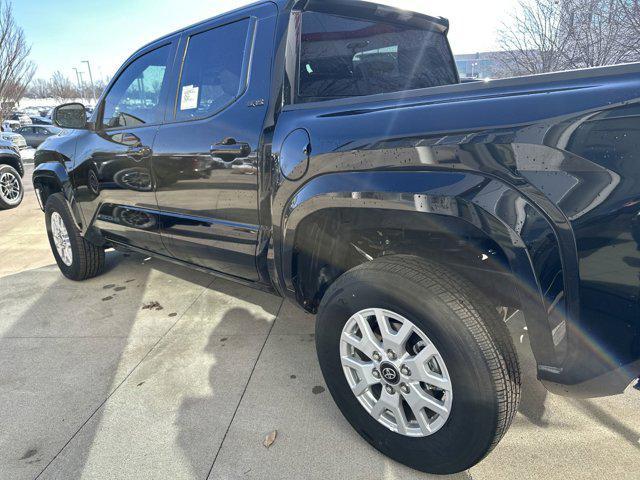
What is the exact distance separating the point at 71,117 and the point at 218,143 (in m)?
1.93

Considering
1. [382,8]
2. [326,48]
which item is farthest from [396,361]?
[382,8]

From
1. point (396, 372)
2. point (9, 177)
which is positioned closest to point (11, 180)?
point (9, 177)

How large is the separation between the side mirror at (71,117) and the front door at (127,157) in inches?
3.6

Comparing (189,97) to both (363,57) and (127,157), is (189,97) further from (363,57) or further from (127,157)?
(363,57)

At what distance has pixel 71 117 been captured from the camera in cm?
351

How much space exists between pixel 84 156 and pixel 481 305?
130 inches

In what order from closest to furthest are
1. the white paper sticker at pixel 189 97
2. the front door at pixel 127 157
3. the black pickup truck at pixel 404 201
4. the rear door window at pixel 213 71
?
the black pickup truck at pixel 404 201
the rear door window at pixel 213 71
the white paper sticker at pixel 189 97
the front door at pixel 127 157

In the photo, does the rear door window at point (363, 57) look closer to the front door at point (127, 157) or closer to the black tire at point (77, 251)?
the front door at point (127, 157)

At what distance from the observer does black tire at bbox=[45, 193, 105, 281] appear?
3939 mm

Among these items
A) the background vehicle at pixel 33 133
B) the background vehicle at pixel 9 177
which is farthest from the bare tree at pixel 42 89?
the background vehicle at pixel 9 177

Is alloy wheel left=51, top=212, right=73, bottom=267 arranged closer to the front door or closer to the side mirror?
the front door

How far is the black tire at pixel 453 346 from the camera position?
4.89ft

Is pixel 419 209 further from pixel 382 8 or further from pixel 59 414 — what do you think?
pixel 59 414

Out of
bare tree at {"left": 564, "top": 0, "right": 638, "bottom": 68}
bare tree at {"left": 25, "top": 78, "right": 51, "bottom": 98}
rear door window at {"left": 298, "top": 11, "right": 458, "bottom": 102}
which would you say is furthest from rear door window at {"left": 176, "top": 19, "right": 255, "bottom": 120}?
bare tree at {"left": 25, "top": 78, "right": 51, "bottom": 98}
